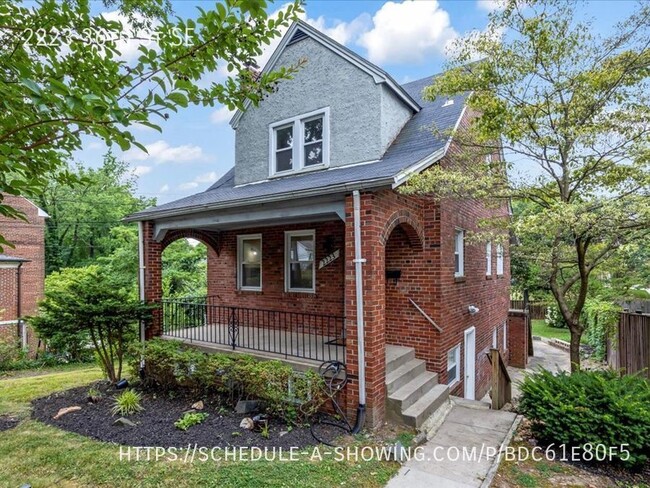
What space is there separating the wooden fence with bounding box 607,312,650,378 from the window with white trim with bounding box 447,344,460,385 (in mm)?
3218

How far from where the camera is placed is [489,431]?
5551 millimetres

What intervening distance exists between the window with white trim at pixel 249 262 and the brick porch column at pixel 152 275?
220cm

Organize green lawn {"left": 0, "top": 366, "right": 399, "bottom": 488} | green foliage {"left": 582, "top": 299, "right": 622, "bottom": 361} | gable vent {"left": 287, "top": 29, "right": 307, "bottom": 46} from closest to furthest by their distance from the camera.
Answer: green lawn {"left": 0, "top": 366, "right": 399, "bottom": 488} → green foliage {"left": 582, "top": 299, "right": 622, "bottom": 361} → gable vent {"left": 287, "top": 29, "right": 307, "bottom": 46}

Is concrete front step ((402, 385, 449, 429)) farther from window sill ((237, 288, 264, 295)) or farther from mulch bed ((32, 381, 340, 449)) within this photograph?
window sill ((237, 288, 264, 295))

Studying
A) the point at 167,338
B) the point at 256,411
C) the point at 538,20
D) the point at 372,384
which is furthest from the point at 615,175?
the point at 167,338

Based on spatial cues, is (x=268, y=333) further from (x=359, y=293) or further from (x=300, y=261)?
(x=359, y=293)

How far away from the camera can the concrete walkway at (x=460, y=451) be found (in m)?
4.34

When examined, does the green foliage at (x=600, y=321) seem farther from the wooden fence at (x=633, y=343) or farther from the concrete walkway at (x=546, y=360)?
the concrete walkway at (x=546, y=360)

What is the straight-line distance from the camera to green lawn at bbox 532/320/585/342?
65.2ft

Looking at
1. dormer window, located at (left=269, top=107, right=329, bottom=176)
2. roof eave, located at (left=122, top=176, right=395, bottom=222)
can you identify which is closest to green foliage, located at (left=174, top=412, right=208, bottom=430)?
roof eave, located at (left=122, top=176, right=395, bottom=222)

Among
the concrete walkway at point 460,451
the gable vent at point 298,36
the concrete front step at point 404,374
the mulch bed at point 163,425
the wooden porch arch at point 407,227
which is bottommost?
the concrete walkway at point 460,451

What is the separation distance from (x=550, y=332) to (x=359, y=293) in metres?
21.0

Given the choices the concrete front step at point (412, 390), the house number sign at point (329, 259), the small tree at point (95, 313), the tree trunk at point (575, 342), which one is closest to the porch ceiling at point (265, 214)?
the house number sign at point (329, 259)

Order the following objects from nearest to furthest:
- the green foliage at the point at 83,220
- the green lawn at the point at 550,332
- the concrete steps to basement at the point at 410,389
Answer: the concrete steps to basement at the point at 410,389 → the green lawn at the point at 550,332 → the green foliage at the point at 83,220
